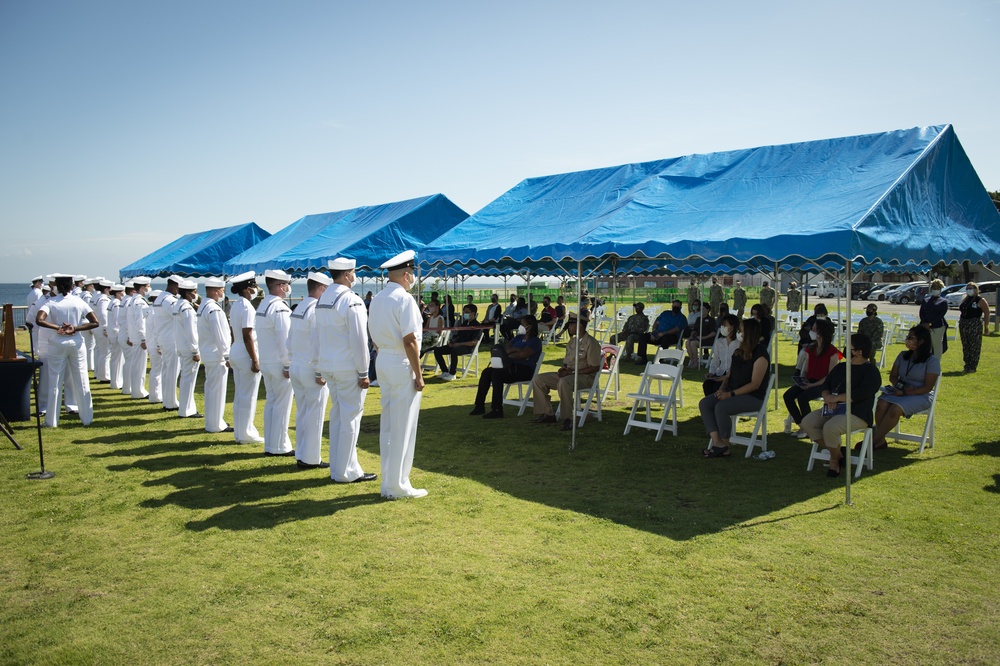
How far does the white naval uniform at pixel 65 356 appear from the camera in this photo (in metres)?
9.56

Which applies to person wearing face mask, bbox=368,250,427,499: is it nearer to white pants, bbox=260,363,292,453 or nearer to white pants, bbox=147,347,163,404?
white pants, bbox=260,363,292,453

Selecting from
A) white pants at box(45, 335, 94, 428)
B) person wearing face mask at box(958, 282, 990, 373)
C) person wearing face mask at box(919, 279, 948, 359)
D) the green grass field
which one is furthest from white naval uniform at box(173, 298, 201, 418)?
person wearing face mask at box(958, 282, 990, 373)

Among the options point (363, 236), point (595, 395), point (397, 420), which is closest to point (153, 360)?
point (363, 236)

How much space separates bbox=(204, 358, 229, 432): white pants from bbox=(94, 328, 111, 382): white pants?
6.23m

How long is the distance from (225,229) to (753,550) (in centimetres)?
2252

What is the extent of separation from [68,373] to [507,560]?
25.9 ft

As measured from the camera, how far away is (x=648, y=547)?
17.4ft

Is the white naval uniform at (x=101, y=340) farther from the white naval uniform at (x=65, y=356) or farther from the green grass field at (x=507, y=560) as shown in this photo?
the green grass field at (x=507, y=560)

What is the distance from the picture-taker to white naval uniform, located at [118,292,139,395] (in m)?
12.8

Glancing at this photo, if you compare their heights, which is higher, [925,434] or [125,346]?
[125,346]

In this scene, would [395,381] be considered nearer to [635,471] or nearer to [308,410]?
[308,410]

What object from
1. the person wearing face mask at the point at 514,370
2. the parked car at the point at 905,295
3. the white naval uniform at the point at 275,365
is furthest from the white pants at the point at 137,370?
the parked car at the point at 905,295

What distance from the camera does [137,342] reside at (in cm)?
1261

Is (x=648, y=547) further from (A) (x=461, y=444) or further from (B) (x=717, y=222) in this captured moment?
(B) (x=717, y=222)
